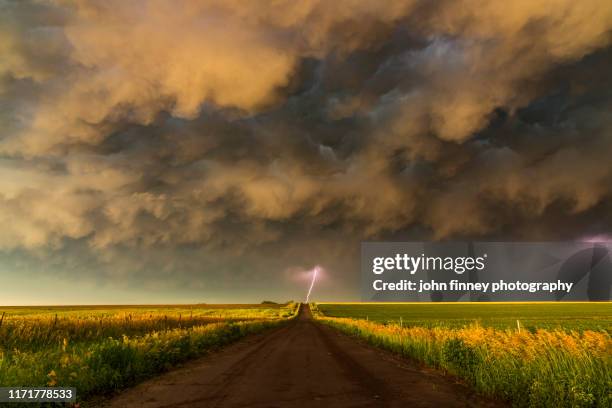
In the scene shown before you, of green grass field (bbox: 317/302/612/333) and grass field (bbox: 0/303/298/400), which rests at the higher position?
grass field (bbox: 0/303/298/400)

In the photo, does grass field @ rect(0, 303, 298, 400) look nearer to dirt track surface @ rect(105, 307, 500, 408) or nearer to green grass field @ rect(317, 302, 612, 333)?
dirt track surface @ rect(105, 307, 500, 408)

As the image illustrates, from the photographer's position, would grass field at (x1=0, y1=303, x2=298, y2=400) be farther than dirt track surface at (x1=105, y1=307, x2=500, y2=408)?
Yes

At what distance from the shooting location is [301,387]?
1255 centimetres

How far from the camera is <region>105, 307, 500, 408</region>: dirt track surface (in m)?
10.4

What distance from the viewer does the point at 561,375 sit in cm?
1002

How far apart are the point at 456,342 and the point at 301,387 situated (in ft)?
22.2

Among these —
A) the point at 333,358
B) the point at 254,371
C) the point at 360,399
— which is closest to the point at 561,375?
the point at 360,399

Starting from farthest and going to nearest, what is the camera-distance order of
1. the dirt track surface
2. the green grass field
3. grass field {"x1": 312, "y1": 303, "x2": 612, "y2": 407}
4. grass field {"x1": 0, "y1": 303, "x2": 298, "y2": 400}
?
the green grass field < grass field {"x1": 0, "y1": 303, "x2": 298, "y2": 400} < the dirt track surface < grass field {"x1": 312, "y1": 303, "x2": 612, "y2": 407}

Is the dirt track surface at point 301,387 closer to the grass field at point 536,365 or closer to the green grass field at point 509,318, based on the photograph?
the grass field at point 536,365

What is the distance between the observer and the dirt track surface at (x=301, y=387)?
10.4 metres

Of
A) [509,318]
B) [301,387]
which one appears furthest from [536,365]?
[509,318]

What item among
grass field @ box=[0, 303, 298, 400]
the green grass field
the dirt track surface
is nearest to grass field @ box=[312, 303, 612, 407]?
the dirt track surface

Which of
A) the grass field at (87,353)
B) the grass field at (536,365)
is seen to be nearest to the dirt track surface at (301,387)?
the grass field at (536,365)

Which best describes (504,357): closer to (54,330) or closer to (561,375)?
(561,375)
